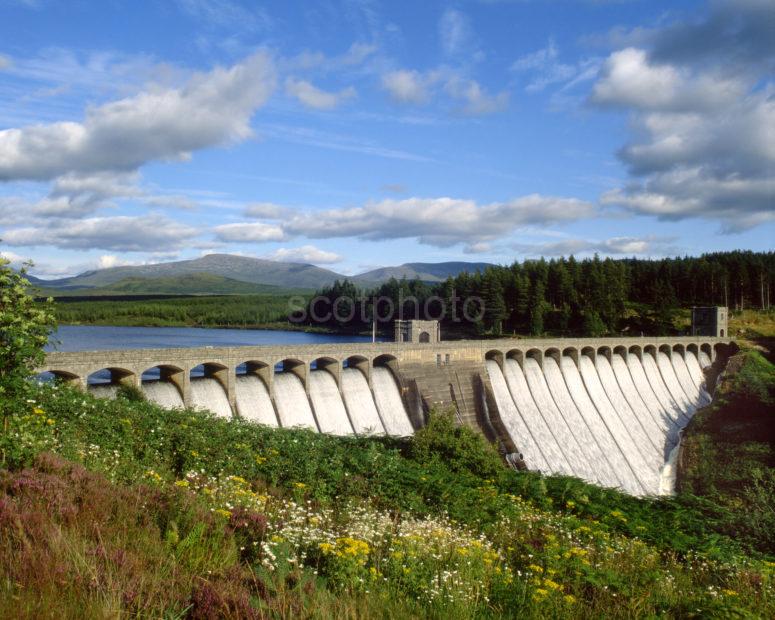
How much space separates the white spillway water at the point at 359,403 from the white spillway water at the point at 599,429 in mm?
19631

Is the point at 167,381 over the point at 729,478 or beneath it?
over

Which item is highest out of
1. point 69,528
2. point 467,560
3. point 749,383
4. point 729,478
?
point 69,528

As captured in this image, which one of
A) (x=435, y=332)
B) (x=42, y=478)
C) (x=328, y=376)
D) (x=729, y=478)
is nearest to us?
(x=42, y=478)

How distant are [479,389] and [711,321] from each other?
47.6m

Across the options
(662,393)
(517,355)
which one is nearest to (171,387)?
(517,355)

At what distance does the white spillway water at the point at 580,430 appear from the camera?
148 feet

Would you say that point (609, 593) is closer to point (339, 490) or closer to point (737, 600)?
point (737, 600)

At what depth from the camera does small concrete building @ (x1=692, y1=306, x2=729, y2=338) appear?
75625mm

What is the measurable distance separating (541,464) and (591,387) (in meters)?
15.8

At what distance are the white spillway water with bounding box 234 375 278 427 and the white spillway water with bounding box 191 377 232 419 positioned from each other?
0.77 metres

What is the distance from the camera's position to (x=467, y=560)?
8211 mm

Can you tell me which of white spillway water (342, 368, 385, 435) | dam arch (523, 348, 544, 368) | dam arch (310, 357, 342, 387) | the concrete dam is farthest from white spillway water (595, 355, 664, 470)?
dam arch (310, 357, 342, 387)

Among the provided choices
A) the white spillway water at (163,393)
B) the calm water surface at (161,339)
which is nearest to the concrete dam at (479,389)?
the white spillway water at (163,393)

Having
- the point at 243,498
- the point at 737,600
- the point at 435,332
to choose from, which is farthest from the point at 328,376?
the point at 737,600
